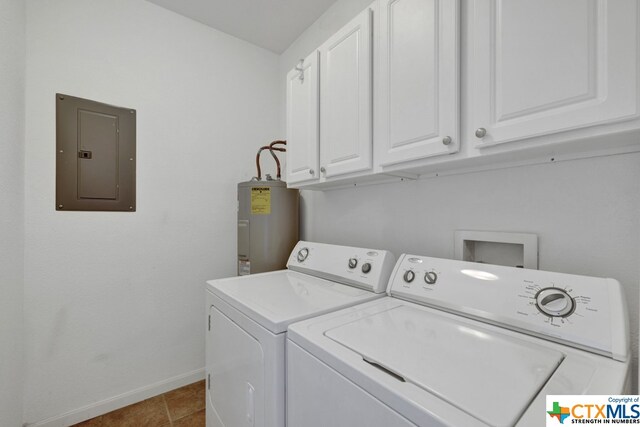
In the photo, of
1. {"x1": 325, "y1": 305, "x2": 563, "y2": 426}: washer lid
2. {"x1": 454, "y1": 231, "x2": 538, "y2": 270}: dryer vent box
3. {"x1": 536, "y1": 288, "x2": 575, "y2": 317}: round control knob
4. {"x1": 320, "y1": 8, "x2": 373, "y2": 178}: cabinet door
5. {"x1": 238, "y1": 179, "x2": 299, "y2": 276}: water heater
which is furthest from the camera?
{"x1": 238, "y1": 179, "x2": 299, "y2": 276}: water heater

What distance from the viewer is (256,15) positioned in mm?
2084

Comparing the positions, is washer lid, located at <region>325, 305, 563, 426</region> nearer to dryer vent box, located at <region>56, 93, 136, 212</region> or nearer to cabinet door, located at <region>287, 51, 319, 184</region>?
cabinet door, located at <region>287, 51, 319, 184</region>

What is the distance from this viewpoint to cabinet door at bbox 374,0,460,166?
0.95m

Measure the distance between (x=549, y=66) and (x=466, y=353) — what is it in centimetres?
82

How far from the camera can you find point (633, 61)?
635 mm

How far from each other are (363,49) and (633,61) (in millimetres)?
934

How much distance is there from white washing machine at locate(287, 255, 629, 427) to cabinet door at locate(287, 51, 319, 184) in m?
0.92

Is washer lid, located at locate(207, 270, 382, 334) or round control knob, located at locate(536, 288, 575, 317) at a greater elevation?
round control knob, located at locate(536, 288, 575, 317)

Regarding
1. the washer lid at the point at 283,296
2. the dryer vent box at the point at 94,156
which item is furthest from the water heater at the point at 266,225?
the dryer vent box at the point at 94,156

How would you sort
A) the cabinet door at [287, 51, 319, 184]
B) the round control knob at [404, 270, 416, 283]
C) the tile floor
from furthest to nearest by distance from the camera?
1. the tile floor
2. the cabinet door at [287, 51, 319, 184]
3. the round control knob at [404, 270, 416, 283]

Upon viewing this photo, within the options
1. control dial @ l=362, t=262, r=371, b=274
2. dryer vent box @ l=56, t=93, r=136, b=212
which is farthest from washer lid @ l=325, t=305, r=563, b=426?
dryer vent box @ l=56, t=93, r=136, b=212

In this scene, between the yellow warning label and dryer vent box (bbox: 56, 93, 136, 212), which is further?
the yellow warning label

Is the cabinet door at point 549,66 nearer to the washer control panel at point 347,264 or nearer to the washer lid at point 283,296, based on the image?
the washer control panel at point 347,264

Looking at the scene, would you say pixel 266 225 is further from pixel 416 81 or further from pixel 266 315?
pixel 416 81
